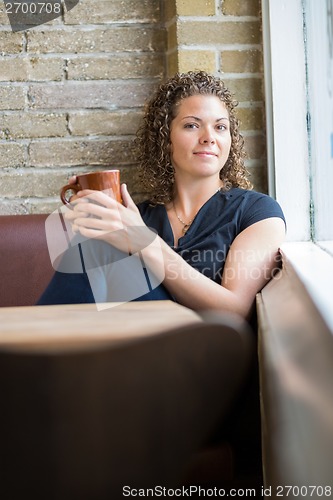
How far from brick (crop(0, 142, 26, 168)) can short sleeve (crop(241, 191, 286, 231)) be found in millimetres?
840

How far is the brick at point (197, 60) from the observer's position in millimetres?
2182

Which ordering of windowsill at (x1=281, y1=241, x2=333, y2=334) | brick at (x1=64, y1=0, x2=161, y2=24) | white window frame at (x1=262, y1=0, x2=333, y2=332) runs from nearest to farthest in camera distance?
windowsill at (x1=281, y1=241, x2=333, y2=334) → white window frame at (x1=262, y1=0, x2=333, y2=332) → brick at (x1=64, y1=0, x2=161, y2=24)

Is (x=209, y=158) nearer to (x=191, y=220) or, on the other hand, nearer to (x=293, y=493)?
(x=191, y=220)

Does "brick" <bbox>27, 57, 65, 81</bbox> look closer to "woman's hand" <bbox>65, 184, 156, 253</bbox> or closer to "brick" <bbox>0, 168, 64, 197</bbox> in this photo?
"brick" <bbox>0, 168, 64, 197</bbox>

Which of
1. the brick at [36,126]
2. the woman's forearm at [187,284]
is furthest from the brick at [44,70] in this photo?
the woman's forearm at [187,284]

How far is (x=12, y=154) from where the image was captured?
7.45ft

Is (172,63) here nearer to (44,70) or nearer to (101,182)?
(44,70)

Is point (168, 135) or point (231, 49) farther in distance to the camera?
point (231, 49)

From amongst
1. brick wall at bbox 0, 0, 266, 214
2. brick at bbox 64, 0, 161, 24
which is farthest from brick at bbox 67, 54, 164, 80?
brick at bbox 64, 0, 161, 24

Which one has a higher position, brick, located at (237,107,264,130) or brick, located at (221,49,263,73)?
brick, located at (221,49,263,73)

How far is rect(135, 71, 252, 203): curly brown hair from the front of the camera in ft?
6.59

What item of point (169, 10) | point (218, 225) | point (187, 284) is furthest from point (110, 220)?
point (169, 10)

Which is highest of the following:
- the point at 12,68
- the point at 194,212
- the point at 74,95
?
the point at 12,68

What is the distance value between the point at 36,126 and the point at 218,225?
0.80m
